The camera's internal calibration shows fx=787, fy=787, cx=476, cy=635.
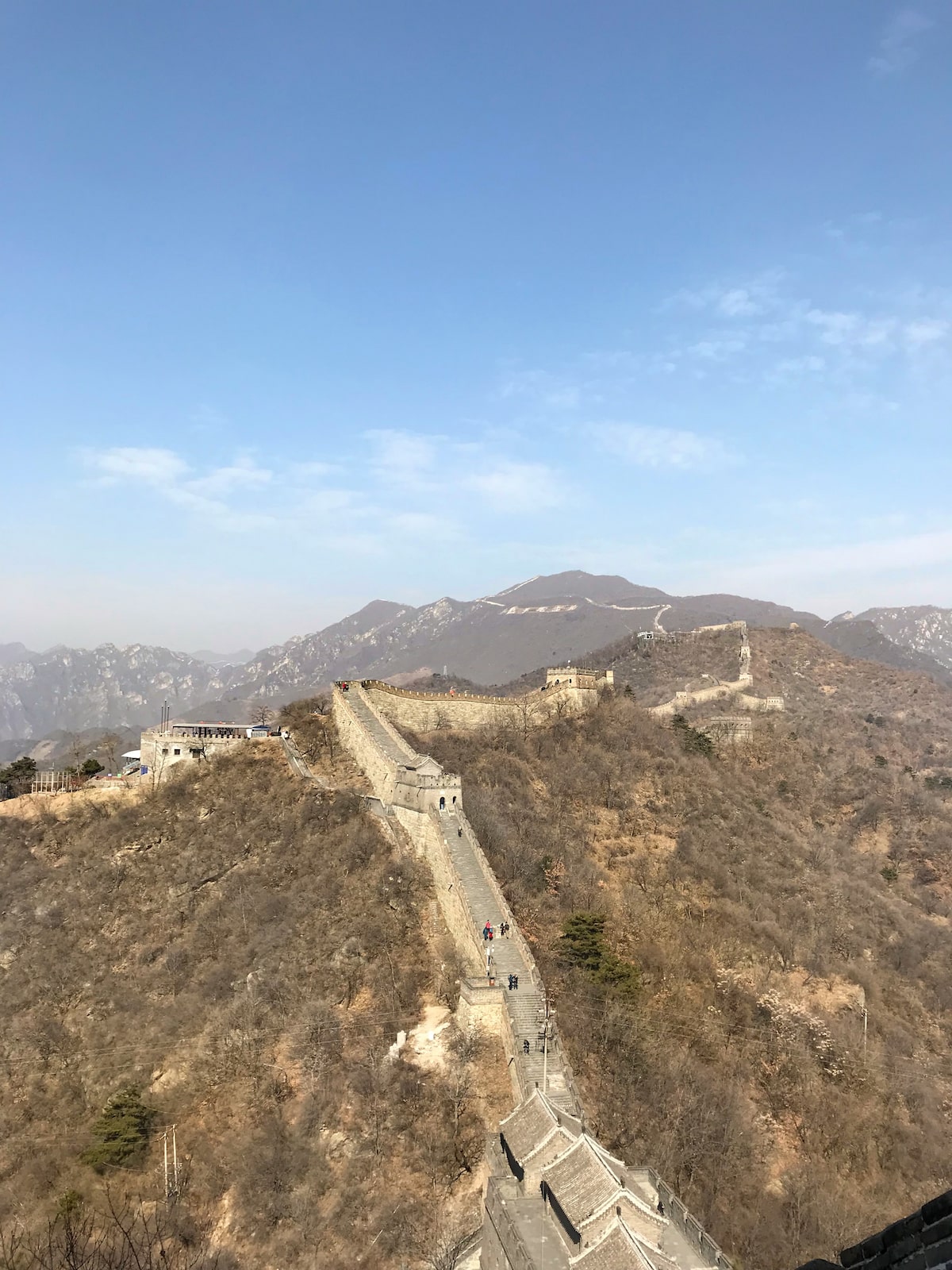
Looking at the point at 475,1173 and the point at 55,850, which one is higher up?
the point at 55,850

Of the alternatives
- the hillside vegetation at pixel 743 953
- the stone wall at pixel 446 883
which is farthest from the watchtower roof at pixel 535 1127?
the stone wall at pixel 446 883

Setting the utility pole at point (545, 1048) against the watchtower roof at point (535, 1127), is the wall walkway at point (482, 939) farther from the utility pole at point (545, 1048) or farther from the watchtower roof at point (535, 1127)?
the watchtower roof at point (535, 1127)

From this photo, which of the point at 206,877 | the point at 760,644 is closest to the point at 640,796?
the point at 206,877

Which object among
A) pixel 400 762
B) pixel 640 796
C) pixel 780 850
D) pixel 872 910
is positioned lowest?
pixel 872 910

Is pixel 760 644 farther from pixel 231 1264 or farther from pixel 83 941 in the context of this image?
pixel 231 1264

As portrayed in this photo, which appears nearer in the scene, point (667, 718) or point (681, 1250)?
point (681, 1250)

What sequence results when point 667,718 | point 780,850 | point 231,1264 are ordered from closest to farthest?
point 231,1264
point 780,850
point 667,718

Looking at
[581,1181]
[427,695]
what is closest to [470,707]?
[427,695]
